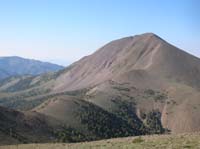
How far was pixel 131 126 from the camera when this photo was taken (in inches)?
7736

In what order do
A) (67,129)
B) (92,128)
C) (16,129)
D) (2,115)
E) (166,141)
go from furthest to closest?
(92,128) → (67,129) → (2,115) → (16,129) → (166,141)

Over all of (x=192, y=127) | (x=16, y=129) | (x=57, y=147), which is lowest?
(x=192, y=127)

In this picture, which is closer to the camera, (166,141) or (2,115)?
(166,141)

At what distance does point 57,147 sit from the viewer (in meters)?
41.2

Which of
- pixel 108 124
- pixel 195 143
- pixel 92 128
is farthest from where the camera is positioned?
pixel 108 124

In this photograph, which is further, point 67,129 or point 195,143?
point 67,129

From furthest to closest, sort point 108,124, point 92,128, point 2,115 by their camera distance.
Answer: point 108,124
point 92,128
point 2,115

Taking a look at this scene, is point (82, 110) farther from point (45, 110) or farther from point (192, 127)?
point (192, 127)

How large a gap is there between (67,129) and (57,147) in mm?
102456

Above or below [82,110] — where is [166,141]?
above

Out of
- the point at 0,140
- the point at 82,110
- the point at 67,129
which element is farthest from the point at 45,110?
the point at 0,140

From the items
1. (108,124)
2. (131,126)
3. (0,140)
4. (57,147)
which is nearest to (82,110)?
(108,124)

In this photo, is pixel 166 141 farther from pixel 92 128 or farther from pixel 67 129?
pixel 92 128

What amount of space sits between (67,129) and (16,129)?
31.0 meters
